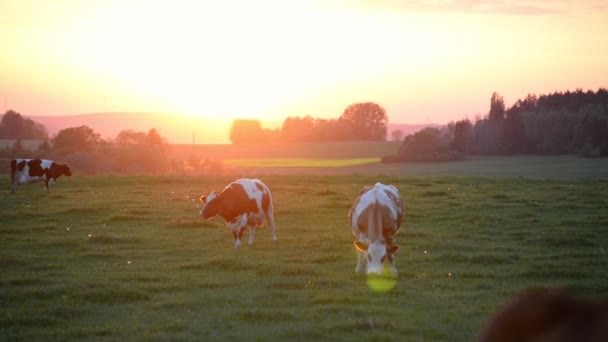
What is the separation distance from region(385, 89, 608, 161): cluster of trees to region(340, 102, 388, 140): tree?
13800 mm

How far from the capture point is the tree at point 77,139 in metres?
67.8

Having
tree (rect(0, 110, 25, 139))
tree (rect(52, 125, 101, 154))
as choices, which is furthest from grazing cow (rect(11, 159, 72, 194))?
tree (rect(0, 110, 25, 139))

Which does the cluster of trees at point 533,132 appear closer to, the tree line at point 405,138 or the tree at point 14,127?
the tree line at point 405,138

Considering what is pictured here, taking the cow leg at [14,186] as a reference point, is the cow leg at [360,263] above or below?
below

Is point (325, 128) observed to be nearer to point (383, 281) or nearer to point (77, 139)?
point (77, 139)

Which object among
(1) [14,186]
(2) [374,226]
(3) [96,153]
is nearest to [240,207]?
(2) [374,226]

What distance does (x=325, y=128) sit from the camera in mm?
123250

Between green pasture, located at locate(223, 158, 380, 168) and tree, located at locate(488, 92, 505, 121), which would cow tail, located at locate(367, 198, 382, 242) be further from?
tree, located at locate(488, 92, 505, 121)

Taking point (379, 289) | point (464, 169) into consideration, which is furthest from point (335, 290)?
point (464, 169)

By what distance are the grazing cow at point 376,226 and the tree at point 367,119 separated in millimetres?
108738

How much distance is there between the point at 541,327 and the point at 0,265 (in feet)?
46.2

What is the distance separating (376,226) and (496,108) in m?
102

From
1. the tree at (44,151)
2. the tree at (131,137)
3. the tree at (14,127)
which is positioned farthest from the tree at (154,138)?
the tree at (14,127)

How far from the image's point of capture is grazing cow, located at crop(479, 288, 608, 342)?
2.79 meters
